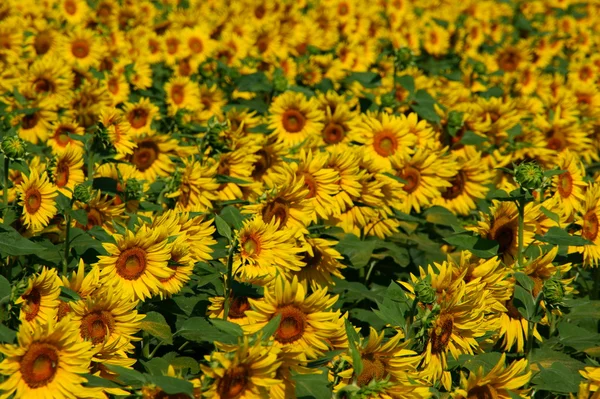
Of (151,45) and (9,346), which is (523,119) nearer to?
(151,45)

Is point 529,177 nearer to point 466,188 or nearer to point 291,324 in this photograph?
point 291,324

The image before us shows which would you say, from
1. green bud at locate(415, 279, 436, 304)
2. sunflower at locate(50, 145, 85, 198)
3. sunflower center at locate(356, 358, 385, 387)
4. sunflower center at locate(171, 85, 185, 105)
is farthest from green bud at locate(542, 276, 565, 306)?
sunflower center at locate(171, 85, 185, 105)

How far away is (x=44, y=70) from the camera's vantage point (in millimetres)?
5836

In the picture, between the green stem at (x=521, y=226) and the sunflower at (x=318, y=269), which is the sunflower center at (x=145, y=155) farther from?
the green stem at (x=521, y=226)

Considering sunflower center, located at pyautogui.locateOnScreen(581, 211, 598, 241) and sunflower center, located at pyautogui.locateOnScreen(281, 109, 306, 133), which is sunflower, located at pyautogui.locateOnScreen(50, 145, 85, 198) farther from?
sunflower center, located at pyautogui.locateOnScreen(581, 211, 598, 241)

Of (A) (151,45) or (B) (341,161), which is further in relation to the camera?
(A) (151,45)

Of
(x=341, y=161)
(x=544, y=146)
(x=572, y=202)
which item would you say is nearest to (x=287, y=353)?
(x=341, y=161)

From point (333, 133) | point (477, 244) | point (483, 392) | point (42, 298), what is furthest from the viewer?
point (333, 133)

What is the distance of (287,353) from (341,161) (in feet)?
5.55

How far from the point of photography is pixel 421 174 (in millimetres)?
4969

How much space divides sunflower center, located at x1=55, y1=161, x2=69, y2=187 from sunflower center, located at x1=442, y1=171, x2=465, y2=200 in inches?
A: 97.0

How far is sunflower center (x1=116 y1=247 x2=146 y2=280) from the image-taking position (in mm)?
3314

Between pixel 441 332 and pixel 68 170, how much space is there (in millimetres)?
2362

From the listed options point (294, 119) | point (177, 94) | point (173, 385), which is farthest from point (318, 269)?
point (177, 94)
